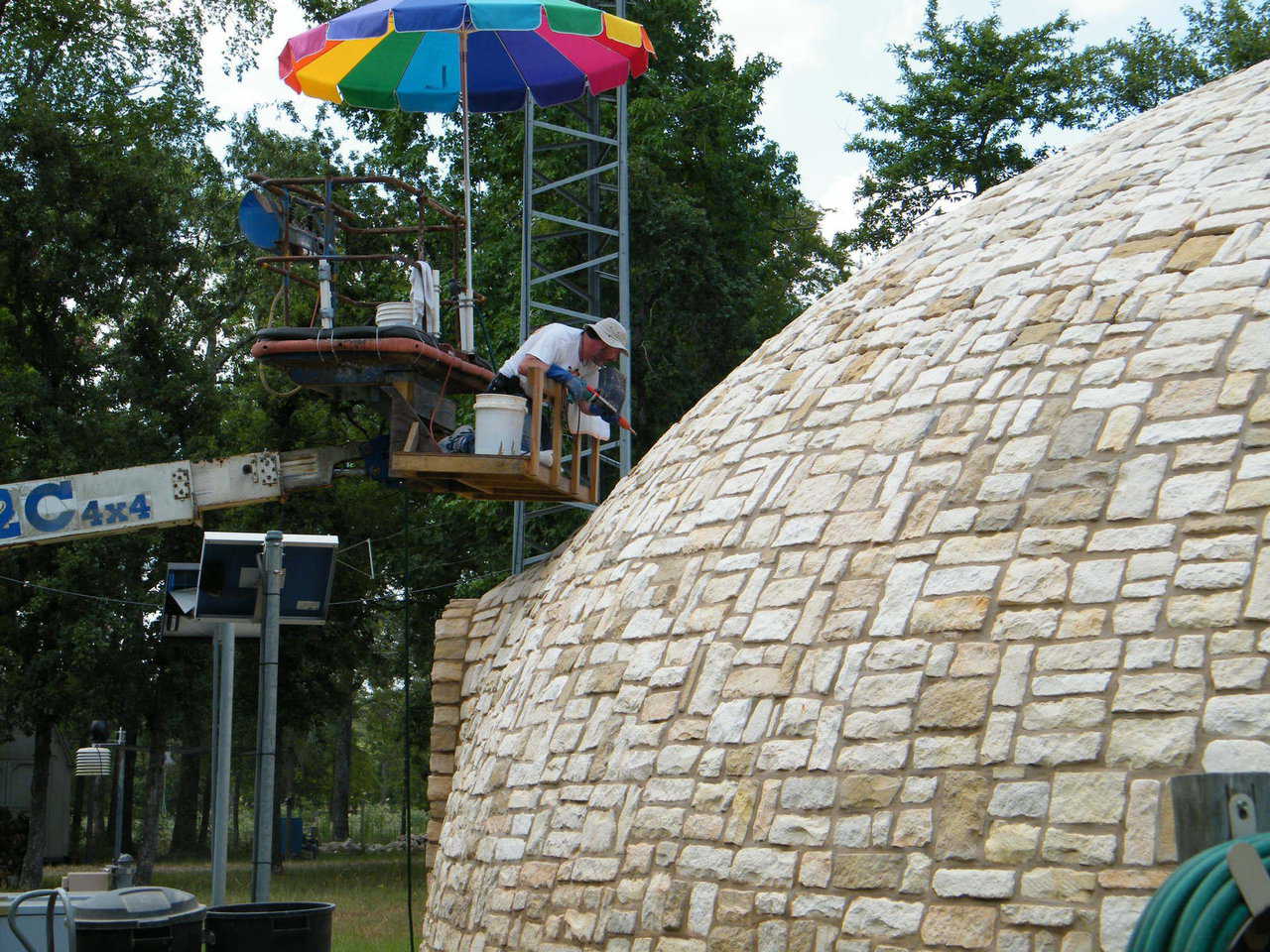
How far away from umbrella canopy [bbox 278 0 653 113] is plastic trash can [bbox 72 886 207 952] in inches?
247

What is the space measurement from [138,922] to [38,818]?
2068 centimetres

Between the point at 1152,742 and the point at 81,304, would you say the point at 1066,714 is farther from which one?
the point at 81,304

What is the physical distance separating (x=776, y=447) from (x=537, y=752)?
220 cm

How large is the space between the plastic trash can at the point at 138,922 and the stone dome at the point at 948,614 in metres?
1.76

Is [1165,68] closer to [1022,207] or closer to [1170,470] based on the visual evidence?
[1022,207]

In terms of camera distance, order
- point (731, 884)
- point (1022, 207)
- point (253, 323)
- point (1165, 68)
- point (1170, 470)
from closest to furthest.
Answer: point (1170, 470) < point (731, 884) < point (1022, 207) < point (1165, 68) < point (253, 323)

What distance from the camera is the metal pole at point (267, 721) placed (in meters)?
8.61

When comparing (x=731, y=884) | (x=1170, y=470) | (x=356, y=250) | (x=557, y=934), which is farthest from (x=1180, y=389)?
(x=356, y=250)

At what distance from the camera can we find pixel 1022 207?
26.9ft

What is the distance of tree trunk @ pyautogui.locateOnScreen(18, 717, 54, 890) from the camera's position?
81.0ft

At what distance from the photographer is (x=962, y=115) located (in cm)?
2520

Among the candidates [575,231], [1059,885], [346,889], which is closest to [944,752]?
[1059,885]

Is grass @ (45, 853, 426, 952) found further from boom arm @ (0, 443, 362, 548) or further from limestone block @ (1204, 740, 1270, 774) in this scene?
limestone block @ (1204, 740, 1270, 774)

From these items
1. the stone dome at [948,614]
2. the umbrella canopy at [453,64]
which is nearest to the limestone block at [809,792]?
the stone dome at [948,614]
